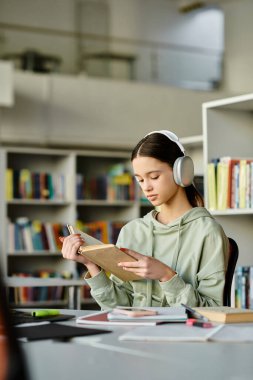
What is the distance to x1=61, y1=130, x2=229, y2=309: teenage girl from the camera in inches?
92.8

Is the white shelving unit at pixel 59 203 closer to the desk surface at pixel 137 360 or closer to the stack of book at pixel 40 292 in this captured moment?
the stack of book at pixel 40 292

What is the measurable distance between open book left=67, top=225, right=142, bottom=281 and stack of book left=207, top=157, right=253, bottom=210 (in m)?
1.77

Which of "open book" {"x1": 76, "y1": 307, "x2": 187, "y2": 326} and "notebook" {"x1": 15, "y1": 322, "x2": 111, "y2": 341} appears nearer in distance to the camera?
"notebook" {"x1": 15, "y1": 322, "x2": 111, "y2": 341}

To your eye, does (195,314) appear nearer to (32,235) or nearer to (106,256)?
(106,256)

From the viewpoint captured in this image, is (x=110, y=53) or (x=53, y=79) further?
(x=110, y=53)

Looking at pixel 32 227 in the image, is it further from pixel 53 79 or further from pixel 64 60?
pixel 64 60

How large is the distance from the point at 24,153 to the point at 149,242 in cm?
521

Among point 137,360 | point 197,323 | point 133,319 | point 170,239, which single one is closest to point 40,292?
point 170,239

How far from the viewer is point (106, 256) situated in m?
2.15

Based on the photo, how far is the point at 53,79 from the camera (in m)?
7.83

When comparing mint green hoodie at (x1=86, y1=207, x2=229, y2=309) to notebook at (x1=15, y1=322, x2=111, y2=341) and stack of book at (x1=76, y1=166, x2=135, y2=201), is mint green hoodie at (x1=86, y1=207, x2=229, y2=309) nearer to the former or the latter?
notebook at (x1=15, y1=322, x2=111, y2=341)

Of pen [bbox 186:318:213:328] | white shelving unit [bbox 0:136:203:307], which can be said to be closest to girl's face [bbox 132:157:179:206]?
pen [bbox 186:318:213:328]

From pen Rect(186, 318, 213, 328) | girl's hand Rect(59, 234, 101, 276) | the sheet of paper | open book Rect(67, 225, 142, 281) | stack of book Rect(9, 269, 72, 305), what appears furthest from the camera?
stack of book Rect(9, 269, 72, 305)

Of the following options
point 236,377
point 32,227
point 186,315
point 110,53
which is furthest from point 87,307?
point 236,377
